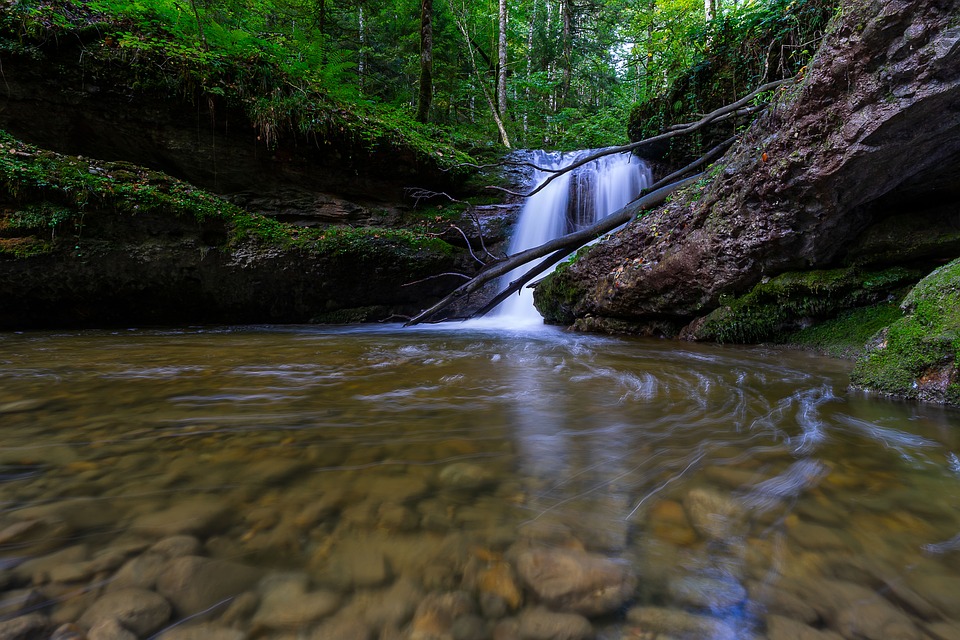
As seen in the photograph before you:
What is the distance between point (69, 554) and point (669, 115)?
10265 millimetres

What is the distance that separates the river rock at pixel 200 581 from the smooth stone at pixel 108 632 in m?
0.08

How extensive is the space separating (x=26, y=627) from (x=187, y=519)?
402 mm

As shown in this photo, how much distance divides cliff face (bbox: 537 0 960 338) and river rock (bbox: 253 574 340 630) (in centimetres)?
516

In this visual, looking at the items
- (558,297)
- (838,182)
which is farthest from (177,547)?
(558,297)

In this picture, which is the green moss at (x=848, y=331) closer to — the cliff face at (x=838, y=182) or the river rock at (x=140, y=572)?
the cliff face at (x=838, y=182)

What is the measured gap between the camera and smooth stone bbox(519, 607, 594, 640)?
33.7 inches

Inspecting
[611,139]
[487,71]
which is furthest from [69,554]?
[487,71]

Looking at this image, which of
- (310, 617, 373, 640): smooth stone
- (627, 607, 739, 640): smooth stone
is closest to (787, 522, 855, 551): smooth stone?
(627, 607, 739, 640): smooth stone

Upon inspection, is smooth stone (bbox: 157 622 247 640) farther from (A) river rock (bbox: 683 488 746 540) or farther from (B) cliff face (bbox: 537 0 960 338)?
(B) cliff face (bbox: 537 0 960 338)

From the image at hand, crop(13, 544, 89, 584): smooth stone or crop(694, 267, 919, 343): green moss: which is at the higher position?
crop(694, 267, 919, 343): green moss

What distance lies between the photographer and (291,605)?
911 mm

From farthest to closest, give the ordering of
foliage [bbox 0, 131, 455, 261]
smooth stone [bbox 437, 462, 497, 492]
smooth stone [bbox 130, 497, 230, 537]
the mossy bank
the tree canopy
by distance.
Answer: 1. the tree canopy
2. the mossy bank
3. foliage [bbox 0, 131, 455, 261]
4. smooth stone [bbox 437, 462, 497, 492]
5. smooth stone [bbox 130, 497, 230, 537]

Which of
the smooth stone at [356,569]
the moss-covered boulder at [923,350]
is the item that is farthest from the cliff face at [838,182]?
the smooth stone at [356,569]

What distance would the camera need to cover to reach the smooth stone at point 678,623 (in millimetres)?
861
